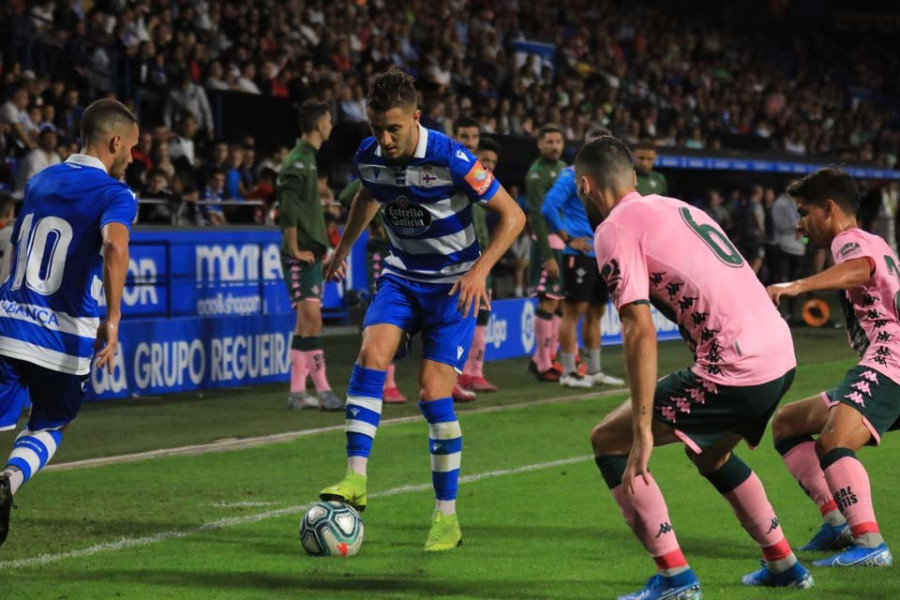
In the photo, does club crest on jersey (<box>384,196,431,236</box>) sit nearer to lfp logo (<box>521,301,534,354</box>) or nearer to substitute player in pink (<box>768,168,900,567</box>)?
substitute player in pink (<box>768,168,900,567</box>)

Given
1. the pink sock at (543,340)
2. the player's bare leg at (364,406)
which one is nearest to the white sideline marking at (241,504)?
the player's bare leg at (364,406)

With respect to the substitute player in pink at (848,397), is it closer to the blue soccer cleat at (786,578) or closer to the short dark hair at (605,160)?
the blue soccer cleat at (786,578)

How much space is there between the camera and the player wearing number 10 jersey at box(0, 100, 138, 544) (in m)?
5.92

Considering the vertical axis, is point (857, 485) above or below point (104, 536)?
above

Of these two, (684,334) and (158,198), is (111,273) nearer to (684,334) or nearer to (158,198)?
(684,334)

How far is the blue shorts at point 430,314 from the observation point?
6684 mm

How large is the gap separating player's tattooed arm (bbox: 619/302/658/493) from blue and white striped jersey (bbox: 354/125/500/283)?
6.73ft

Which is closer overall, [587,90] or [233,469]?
[233,469]

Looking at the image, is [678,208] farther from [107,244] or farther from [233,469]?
[233,469]

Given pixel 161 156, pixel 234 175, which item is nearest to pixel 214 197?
pixel 234 175

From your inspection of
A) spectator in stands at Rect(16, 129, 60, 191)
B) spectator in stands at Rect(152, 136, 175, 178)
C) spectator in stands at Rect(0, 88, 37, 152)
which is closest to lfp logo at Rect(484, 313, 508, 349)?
spectator in stands at Rect(152, 136, 175, 178)

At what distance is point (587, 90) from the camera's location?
31234 millimetres

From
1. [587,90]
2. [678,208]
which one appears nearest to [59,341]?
[678,208]

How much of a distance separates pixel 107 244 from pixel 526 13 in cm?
2742
